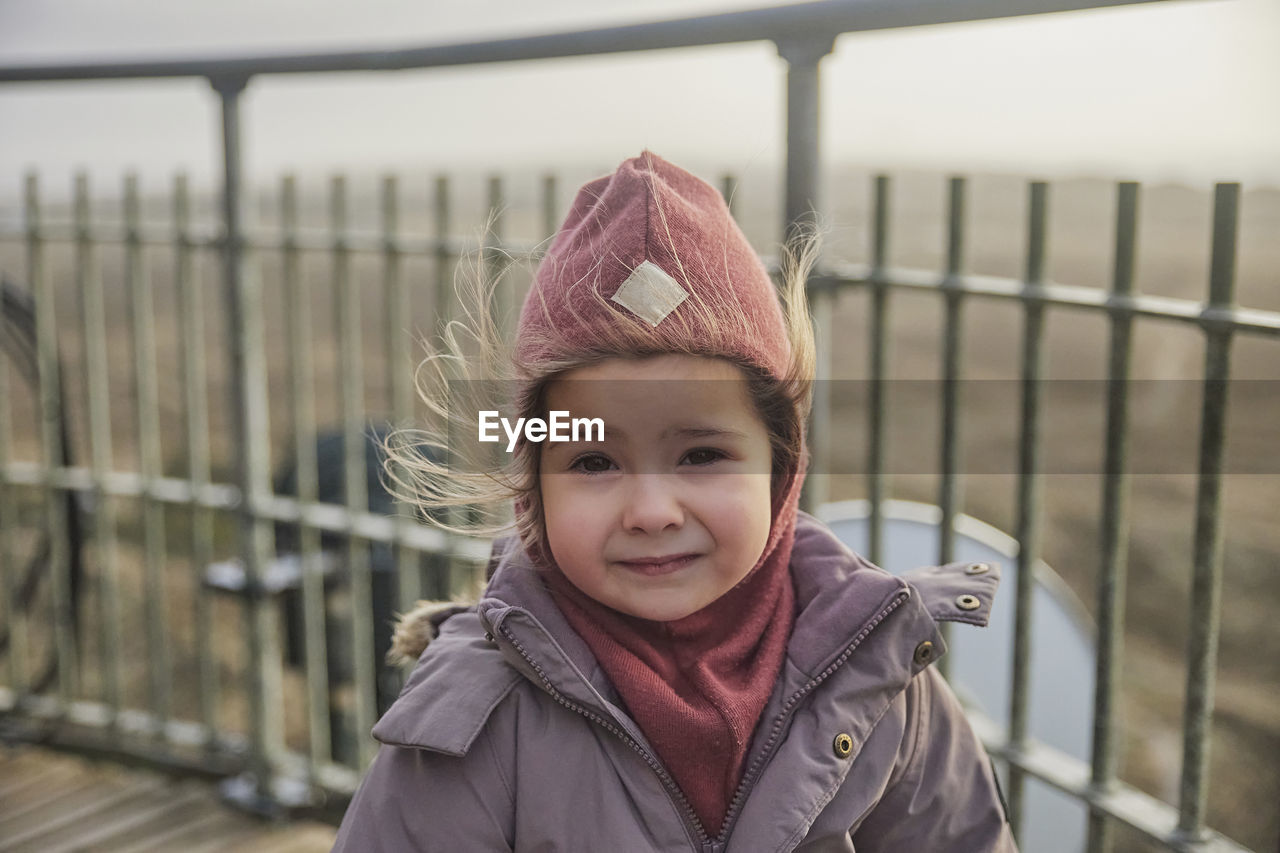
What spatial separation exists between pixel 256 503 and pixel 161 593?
60 cm

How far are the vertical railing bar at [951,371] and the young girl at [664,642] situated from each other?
54 centimetres

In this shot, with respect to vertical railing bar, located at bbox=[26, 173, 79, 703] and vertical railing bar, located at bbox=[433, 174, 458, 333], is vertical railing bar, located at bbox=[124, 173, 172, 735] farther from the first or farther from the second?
vertical railing bar, located at bbox=[433, 174, 458, 333]

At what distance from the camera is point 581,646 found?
1487mm

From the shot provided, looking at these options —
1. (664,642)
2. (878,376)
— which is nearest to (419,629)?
(664,642)

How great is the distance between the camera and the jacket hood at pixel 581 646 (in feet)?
4.63

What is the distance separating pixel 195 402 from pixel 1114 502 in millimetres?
2267

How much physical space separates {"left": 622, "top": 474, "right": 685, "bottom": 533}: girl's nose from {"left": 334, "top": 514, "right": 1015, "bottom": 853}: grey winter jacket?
0.55 ft

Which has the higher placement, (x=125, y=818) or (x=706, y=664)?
(x=706, y=664)

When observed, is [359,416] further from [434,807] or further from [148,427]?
[434,807]

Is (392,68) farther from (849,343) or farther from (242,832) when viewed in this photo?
(849,343)

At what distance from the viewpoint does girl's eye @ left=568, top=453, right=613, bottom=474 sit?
4.84ft

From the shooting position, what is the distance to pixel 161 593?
3396 millimetres

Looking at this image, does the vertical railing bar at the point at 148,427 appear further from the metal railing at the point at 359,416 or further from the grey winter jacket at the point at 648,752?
the grey winter jacket at the point at 648,752

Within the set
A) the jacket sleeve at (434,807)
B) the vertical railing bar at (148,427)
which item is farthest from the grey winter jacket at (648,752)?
the vertical railing bar at (148,427)
